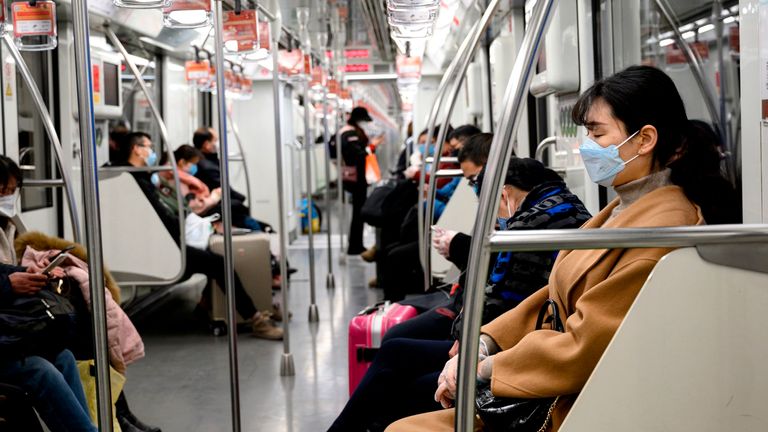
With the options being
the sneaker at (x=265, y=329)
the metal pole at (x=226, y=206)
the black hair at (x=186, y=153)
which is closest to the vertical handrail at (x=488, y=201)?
the metal pole at (x=226, y=206)

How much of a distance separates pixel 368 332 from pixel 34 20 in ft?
6.27

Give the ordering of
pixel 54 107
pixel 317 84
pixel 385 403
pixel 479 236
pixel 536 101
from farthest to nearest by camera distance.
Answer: pixel 317 84 → pixel 54 107 → pixel 536 101 → pixel 385 403 → pixel 479 236

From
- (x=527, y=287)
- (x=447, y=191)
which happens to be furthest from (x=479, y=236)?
(x=447, y=191)

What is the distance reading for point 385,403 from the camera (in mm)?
3203

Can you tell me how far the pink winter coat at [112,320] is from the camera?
352 cm

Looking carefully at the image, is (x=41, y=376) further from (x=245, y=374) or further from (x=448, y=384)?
(x=245, y=374)

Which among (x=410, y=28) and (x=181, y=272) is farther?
(x=181, y=272)

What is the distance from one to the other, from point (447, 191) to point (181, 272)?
6.07ft

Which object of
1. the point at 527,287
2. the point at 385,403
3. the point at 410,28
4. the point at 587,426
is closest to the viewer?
the point at 587,426

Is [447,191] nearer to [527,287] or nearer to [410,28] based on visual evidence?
[410,28]

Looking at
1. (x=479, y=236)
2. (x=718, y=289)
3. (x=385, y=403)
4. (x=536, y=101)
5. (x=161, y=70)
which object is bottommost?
(x=385, y=403)

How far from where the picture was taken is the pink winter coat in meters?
3.52

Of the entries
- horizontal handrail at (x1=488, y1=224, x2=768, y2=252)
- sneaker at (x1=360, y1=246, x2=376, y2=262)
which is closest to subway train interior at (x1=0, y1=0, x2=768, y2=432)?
horizontal handrail at (x1=488, y1=224, x2=768, y2=252)

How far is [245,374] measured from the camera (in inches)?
211
